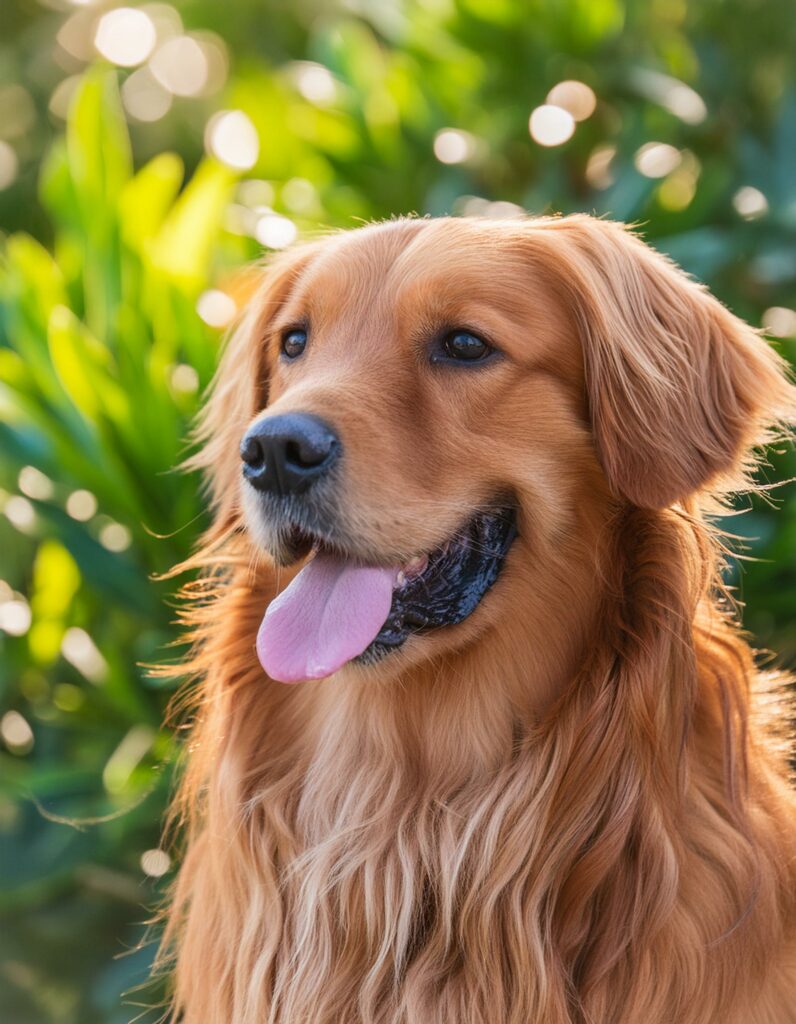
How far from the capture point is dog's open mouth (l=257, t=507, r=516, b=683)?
233 cm

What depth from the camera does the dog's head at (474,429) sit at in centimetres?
232

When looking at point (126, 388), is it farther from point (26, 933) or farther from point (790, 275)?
point (790, 275)

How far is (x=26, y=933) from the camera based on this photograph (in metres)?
4.54

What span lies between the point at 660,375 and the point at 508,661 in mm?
639

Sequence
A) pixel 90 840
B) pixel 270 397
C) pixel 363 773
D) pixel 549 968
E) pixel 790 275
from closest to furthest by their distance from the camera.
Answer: pixel 549 968, pixel 363 773, pixel 270 397, pixel 90 840, pixel 790 275

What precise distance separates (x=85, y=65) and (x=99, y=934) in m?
9.95

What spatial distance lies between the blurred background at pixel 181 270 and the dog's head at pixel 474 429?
114cm

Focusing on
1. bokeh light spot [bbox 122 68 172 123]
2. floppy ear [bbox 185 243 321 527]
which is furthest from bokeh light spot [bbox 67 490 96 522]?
bokeh light spot [bbox 122 68 172 123]

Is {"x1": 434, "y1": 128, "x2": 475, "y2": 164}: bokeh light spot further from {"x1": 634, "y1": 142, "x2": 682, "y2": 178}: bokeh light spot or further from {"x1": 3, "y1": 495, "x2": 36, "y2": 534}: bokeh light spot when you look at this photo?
{"x1": 3, "y1": 495, "x2": 36, "y2": 534}: bokeh light spot

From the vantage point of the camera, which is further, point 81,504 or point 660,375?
point 81,504

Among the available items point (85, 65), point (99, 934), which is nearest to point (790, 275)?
point (99, 934)

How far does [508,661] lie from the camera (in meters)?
2.47

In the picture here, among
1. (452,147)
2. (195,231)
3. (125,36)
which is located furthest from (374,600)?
(125,36)

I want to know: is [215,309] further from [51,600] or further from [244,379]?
[244,379]
